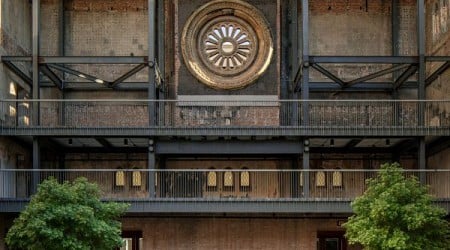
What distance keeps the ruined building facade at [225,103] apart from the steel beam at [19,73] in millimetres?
84

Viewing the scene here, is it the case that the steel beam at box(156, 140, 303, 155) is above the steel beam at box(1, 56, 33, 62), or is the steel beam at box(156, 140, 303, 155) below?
below

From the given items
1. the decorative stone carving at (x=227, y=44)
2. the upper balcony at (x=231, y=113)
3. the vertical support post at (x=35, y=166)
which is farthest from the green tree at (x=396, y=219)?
the vertical support post at (x=35, y=166)

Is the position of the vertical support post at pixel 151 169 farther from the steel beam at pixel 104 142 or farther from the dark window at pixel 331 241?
the dark window at pixel 331 241

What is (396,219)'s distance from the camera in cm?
2780

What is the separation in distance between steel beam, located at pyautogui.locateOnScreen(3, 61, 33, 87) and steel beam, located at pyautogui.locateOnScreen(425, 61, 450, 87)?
17.9m

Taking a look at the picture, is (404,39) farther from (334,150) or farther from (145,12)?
(145,12)

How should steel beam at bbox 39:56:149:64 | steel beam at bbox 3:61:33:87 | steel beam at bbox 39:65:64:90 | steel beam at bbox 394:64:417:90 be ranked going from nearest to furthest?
steel beam at bbox 39:56:149:64, steel beam at bbox 3:61:33:87, steel beam at bbox 39:65:64:90, steel beam at bbox 394:64:417:90

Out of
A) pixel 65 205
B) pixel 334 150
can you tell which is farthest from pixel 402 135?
pixel 65 205

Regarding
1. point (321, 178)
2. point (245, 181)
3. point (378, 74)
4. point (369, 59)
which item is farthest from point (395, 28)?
point (245, 181)

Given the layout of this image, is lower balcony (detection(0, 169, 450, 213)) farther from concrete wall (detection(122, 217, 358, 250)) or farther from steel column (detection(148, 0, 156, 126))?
steel column (detection(148, 0, 156, 126))

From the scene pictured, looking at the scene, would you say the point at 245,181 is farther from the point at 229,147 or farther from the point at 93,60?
the point at 93,60

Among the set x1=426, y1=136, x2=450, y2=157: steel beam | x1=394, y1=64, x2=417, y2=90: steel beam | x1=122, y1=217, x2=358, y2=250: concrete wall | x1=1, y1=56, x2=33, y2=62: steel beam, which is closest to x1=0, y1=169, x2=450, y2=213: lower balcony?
x1=426, y1=136, x2=450, y2=157: steel beam

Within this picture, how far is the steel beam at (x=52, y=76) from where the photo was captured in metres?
35.6

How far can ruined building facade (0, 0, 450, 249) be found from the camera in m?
34.5
